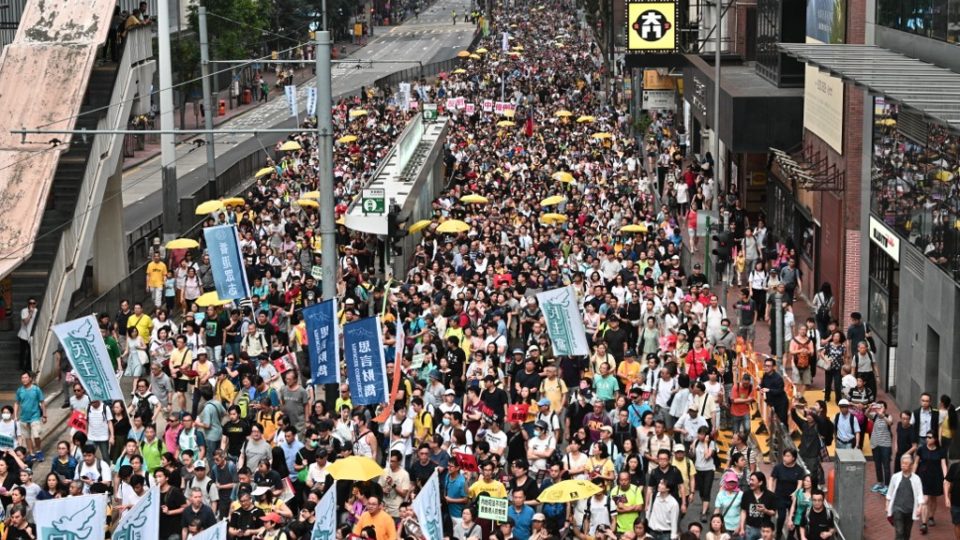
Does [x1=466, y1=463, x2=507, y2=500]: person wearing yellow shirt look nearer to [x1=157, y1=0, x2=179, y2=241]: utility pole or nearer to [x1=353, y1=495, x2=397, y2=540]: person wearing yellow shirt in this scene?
[x1=353, y1=495, x2=397, y2=540]: person wearing yellow shirt

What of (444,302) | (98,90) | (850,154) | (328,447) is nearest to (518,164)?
(98,90)

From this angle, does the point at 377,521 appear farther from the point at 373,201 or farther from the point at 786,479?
the point at 373,201

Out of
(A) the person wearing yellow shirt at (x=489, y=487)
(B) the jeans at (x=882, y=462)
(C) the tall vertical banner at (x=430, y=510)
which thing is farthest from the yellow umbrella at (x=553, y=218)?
(C) the tall vertical banner at (x=430, y=510)

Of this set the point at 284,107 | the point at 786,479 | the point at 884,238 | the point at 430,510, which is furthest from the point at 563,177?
the point at 284,107

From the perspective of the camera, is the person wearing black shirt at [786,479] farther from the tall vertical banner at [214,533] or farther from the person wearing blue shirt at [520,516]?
the tall vertical banner at [214,533]

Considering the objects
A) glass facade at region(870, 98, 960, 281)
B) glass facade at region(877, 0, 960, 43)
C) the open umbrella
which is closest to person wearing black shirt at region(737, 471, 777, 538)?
glass facade at region(870, 98, 960, 281)

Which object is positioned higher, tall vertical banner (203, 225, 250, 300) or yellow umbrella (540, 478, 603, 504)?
tall vertical banner (203, 225, 250, 300)
